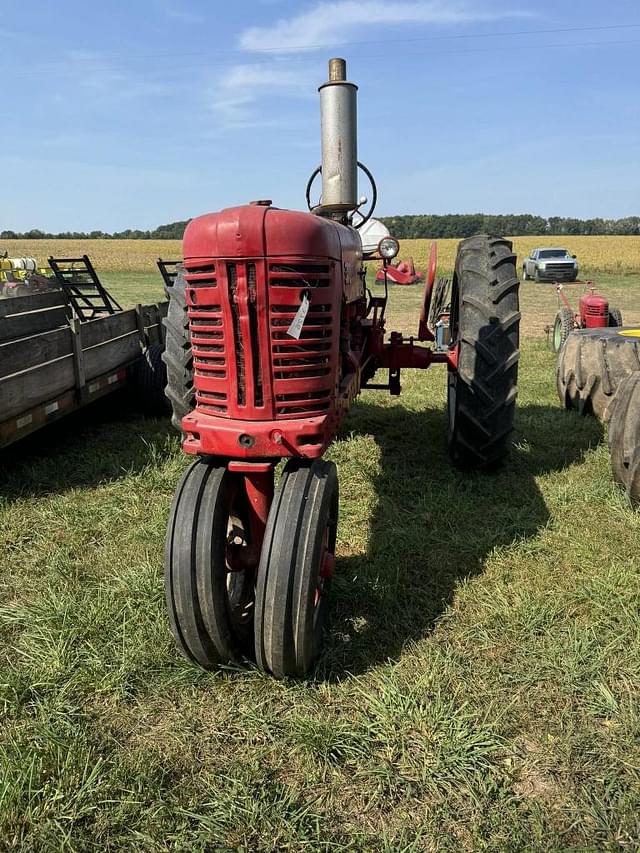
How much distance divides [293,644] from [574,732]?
1.04 metres

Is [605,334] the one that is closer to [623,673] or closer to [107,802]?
[623,673]

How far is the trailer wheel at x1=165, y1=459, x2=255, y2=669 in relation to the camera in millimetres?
2436

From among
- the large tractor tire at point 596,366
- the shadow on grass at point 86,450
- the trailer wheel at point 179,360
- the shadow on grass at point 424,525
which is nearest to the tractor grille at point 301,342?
the shadow on grass at point 424,525

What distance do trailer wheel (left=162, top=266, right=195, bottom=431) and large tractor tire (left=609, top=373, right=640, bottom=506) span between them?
2.75 metres

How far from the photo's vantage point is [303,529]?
94.9 inches

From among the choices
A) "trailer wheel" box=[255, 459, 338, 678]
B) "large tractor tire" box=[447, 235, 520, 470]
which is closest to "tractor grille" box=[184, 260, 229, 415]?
"trailer wheel" box=[255, 459, 338, 678]

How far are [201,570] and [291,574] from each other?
350 mm

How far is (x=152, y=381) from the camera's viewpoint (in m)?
6.12

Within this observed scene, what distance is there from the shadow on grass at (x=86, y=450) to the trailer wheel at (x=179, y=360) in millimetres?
910

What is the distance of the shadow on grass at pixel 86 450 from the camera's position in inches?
183

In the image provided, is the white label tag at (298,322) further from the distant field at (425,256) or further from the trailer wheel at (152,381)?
the distant field at (425,256)

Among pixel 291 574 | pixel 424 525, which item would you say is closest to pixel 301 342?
pixel 291 574

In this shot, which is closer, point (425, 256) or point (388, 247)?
point (388, 247)

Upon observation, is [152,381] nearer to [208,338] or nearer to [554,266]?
[208,338]
